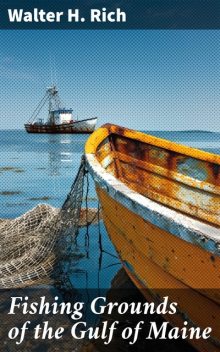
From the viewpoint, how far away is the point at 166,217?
3.01m

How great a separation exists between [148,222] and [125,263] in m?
1.69

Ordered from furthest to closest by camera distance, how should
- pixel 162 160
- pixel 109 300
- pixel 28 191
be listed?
1. pixel 28 191
2. pixel 162 160
3. pixel 109 300

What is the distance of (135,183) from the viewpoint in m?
6.77

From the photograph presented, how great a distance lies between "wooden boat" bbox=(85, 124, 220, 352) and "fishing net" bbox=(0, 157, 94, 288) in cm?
95

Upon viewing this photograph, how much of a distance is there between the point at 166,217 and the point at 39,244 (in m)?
3.72

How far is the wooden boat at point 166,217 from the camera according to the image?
2.90m

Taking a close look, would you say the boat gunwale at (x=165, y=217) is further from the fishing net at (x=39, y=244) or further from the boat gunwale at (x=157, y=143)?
the boat gunwale at (x=157, y=143)

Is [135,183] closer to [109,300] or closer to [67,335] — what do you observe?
[109,300]

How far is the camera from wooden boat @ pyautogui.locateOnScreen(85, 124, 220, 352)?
2.90 meters

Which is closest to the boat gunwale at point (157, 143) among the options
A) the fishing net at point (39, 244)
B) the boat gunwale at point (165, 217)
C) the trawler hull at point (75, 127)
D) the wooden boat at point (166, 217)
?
the wooden boat at point (166, 217)

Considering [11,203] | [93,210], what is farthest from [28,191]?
[93,210]

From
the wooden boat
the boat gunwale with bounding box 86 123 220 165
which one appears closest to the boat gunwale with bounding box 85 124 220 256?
the wooden boat

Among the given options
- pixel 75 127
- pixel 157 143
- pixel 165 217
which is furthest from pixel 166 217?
pixel 75 127

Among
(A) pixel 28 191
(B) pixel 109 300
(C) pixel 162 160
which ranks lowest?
(A) pixel 28 191
